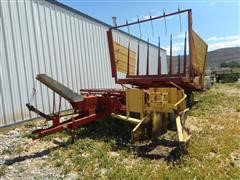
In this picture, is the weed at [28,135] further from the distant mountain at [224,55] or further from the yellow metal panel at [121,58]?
the distant mountain at [224,55]

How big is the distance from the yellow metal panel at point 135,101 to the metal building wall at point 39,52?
2165 mm

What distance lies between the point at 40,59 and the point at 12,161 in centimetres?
447

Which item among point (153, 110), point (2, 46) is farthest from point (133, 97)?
point (2, 46)

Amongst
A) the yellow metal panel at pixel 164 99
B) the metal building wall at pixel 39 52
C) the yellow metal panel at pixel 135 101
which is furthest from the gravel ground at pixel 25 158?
the yellow metal panel at pixel 164 99

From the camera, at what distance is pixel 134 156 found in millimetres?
5883

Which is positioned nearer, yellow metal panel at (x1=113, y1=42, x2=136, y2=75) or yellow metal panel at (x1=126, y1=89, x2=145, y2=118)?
yellow metal panel at (x1=126, y1=89, x2=145, y2=118)

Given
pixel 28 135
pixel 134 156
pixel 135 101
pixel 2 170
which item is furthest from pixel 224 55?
pixel 2 170

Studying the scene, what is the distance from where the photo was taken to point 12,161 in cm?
594

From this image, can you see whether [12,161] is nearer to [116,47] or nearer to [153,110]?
[153,110]

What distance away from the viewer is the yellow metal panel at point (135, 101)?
6.84 m

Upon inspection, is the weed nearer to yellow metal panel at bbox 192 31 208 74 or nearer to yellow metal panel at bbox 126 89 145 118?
yellow metal panel at bbox 126 89 145 118

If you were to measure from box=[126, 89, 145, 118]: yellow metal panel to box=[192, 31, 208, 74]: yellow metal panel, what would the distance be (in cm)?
252

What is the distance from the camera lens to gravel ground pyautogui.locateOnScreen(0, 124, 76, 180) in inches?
207

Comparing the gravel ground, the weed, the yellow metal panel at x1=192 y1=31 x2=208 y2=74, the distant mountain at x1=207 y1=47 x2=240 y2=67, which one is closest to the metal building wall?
the weed
